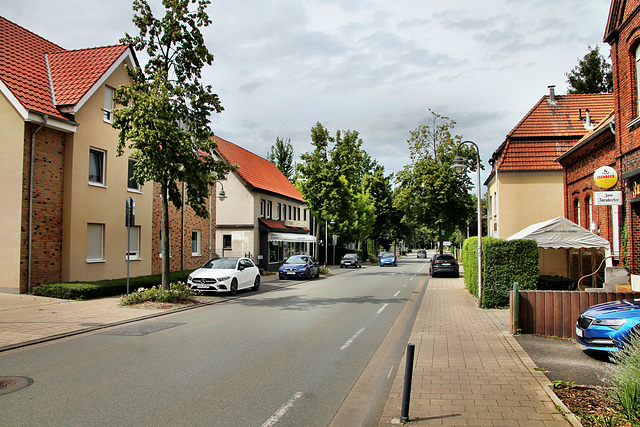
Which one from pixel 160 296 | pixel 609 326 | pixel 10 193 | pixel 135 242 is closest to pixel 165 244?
pixel 160 296

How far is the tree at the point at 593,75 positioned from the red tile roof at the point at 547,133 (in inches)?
375

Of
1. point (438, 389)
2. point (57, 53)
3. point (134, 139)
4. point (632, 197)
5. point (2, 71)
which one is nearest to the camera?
point (438, 389)

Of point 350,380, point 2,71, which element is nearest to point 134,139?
point 2,71

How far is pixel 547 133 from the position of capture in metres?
25.2

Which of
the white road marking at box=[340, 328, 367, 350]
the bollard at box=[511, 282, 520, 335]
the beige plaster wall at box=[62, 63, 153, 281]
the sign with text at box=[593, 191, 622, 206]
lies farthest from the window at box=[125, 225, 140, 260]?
the sign with text at box=[593, 191, 622, 206]

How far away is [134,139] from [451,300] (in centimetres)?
1178

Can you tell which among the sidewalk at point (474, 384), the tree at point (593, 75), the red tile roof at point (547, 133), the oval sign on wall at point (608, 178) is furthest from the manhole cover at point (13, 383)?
the tree at point (593, 75)

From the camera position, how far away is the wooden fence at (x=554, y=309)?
9.59 metres

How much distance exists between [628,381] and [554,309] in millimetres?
5388

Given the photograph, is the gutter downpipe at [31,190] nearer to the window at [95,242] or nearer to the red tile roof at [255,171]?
the window at [95,242]

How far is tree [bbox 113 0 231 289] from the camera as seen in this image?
14.2 metres

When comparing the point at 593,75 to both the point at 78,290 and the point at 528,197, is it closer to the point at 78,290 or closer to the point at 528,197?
the point at 528,197

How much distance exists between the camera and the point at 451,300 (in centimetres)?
1689

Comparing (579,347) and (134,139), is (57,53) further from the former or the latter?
(579,347)
